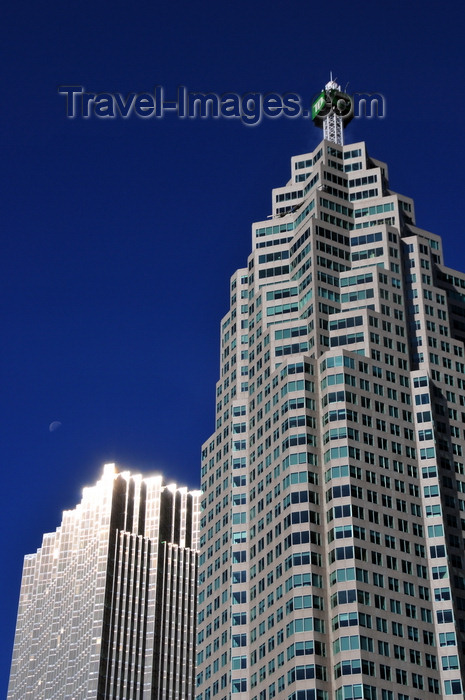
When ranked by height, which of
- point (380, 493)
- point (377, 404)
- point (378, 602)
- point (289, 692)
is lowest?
point (289, 692)

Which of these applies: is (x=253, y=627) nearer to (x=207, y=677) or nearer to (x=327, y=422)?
(x=207, y=677)

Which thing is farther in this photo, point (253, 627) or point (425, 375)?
point (425, 375)

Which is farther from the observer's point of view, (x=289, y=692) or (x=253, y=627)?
(x=253, y=627)

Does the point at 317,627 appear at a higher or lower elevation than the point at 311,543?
lower

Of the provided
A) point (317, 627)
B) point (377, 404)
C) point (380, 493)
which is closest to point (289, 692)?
point (317, 627)

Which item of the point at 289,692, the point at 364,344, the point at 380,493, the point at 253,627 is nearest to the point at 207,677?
the point at 253,627

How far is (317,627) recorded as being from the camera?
17262 cm

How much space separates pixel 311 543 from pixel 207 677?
106ft

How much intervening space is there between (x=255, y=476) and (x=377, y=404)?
2258 centimetres

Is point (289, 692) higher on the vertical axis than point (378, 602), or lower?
lower

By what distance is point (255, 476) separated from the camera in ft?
650

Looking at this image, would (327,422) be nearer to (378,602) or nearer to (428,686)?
(378,602)

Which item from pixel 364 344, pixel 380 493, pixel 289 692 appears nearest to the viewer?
pixel 289 692

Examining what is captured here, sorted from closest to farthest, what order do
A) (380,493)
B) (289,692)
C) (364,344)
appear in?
(289,692) < (380,493) < (364,344)
